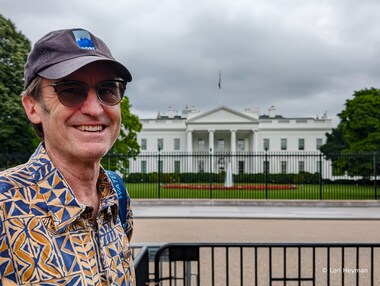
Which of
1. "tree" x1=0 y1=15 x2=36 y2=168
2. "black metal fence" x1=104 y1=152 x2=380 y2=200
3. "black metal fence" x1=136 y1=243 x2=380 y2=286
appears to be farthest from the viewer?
"tree" x1=0 y1=15 x2=36 y2=168

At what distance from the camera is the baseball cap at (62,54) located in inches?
49.4

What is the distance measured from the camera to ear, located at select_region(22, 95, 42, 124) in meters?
1.35

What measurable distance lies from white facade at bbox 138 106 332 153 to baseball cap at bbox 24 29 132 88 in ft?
224

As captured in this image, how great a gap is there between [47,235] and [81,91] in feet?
1.54

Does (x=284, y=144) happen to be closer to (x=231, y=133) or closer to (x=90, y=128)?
(x=231, y=133)

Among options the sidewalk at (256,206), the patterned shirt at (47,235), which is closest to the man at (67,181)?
the patterned shirt at (47,235)

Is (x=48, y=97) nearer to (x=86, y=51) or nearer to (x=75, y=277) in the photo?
(x=86, y=51)

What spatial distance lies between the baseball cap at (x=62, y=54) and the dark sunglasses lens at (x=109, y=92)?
91mm

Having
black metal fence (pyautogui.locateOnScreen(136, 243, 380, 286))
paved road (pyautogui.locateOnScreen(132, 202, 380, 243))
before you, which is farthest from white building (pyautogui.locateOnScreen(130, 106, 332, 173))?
black metal fence (pyautogui.locateOnScreen(136, 243, 380, 286))

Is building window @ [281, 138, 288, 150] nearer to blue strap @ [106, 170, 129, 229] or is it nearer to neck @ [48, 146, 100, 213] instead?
blue strap @ [106, 170, 129, 229]

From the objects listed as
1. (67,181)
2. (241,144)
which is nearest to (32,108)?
(67,181)

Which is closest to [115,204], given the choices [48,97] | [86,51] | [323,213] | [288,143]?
[48,97]

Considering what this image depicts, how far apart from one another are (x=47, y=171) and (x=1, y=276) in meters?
0.32

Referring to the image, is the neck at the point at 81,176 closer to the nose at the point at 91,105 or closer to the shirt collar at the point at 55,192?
the shirt collar at the point at 55,192
